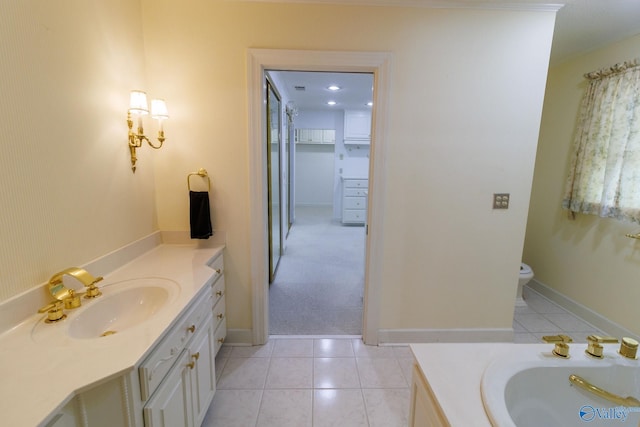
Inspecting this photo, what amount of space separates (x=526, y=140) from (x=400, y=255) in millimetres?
1249

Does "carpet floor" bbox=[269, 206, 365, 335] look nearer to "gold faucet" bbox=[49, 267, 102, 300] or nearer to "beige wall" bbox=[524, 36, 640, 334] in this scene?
"gold faucet" bbox=[49, 267, 102, 300]

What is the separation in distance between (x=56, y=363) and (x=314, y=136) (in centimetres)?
718

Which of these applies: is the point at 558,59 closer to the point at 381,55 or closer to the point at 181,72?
the point at 381,55

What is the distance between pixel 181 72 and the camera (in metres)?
1.93

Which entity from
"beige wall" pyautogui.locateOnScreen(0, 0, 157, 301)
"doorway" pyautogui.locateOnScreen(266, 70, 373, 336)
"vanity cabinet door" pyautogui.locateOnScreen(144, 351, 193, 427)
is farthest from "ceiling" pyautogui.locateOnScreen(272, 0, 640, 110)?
"vanity cabinet door" pyautogui.locateOnScreen(144, 351, 193, 427)

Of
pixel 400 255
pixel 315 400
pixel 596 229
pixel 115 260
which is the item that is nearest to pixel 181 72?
pixel 115 260

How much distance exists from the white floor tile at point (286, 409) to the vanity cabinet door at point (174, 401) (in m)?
0.49

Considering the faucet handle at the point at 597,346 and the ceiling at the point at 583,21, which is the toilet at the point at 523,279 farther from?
the ceiling at the point at 583,21

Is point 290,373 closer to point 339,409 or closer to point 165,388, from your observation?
point 339,409

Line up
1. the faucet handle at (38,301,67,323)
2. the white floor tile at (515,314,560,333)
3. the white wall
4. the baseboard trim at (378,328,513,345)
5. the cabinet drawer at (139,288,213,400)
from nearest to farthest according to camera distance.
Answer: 1. the cabinet drawer at (139,288,213,400)
2. the faucet handle at (38,301,67,323)
3. the baseboard trim at (378,328,513,345)
4. the white floor tile at (515,314,560,333)
5. the white wall

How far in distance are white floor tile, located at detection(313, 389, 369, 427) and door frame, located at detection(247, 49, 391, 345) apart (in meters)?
0.56

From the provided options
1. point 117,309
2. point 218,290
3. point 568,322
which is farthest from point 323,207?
point 117,309

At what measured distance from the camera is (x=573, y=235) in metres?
2.79

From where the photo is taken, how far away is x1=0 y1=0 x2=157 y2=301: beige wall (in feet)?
3.42
